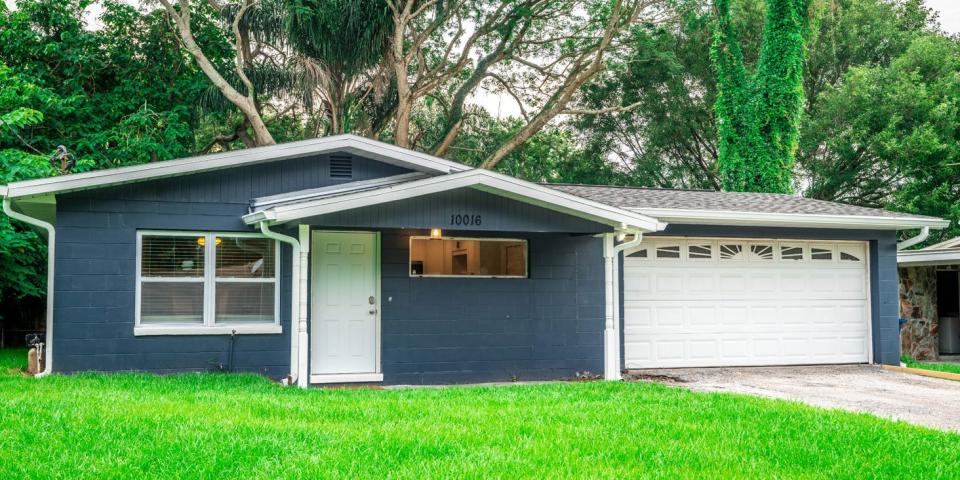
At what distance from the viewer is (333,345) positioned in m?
10.5

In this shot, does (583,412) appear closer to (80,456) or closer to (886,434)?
(886,434)

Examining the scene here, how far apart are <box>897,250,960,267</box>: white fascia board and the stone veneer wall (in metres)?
0.72

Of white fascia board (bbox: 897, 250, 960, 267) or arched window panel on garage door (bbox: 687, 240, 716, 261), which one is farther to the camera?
white fascia board (bbox: 897, 250, 960, 267)

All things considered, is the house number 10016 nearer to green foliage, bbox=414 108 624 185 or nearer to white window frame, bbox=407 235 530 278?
white window frame, bbox=407 235 530 278

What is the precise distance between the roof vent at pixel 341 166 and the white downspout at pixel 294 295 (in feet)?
3.76

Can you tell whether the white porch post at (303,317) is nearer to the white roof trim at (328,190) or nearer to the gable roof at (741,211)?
the white roof trim at (328,190)

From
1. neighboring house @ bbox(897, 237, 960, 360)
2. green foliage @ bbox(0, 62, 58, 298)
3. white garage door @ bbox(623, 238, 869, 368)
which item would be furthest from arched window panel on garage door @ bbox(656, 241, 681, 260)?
green foliage @ bbox(0, 62, 58, 298)

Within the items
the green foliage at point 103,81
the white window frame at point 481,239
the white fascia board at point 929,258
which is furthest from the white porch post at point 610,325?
the green foliage at point 103,81

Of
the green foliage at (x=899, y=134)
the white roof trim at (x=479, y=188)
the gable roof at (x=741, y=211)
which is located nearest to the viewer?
the white roof trim at (x=479, y=188)

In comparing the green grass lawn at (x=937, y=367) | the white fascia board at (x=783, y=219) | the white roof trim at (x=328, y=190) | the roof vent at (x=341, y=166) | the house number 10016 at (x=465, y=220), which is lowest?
the green grass lawn at (x=937, y=367)

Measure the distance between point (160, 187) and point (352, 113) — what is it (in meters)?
11.2

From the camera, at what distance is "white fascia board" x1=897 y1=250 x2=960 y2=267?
14219 millimetres

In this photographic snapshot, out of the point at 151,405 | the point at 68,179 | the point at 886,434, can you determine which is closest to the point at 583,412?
A: the point at 886,434

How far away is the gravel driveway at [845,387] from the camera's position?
27.7ft
